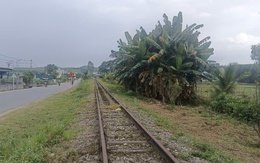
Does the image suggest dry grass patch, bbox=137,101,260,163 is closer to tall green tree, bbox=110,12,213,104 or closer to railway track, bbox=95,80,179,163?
railway track, bbox=95,80,179,163

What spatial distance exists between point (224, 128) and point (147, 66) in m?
12.1

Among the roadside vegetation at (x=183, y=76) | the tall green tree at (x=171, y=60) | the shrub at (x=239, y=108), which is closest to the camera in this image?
the shrub at (x=239, y=108)

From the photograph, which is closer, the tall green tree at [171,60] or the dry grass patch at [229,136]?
the dry grass patch at [229,136]

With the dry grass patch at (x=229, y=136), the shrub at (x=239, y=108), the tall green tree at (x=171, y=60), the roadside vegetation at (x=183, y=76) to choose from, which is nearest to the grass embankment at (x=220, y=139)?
the dry grass patch at (x=229, y=136)

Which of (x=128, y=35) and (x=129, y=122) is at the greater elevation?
(x=128, y=35)

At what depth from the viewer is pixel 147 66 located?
22.3 metres

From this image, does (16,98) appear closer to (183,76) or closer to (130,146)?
(183,76)

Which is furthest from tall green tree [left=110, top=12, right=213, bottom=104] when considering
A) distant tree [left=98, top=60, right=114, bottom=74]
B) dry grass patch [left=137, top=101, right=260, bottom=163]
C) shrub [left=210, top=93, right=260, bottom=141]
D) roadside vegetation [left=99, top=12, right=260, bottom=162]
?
distant tree [left=98, top=60, right=114, bottom=74]

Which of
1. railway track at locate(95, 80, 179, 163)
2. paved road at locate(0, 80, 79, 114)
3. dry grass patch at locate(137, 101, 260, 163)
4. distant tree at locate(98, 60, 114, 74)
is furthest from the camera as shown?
distant tree at locate(98, 60, 114, 74)

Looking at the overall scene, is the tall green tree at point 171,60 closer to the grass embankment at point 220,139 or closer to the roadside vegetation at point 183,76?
the roadside vegetation at point 183,76

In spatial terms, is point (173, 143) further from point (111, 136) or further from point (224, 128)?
point (224, 128)

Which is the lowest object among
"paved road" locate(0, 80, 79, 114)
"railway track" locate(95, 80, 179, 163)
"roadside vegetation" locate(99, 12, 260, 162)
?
"paved road" locate(0, 80, 79, 114)

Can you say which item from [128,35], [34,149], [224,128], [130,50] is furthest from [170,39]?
[34,149]

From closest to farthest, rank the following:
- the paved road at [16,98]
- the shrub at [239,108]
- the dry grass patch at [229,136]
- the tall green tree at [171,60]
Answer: the dry grass patch at [229,136], the shrub at [239,108], the tall green tree at [171,60], the paved road at [16,98]
